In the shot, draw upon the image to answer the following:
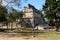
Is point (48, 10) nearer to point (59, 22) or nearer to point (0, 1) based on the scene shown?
point (59, 22)

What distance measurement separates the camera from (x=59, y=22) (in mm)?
57875

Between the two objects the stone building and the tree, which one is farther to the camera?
the stone building

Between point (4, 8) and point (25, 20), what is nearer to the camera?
point (4, 8)

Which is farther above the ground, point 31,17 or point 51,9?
point 51,9

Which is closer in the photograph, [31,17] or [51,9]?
[51,9]

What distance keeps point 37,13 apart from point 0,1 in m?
45.3

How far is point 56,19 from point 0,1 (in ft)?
74.0

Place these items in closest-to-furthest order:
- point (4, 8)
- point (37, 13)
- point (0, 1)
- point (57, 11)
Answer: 1. point (0, 1)
2. point (4, 8)
3. point (57, 11)
4. point (37, 13)

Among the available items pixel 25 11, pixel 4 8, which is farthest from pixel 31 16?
pixel 4 8

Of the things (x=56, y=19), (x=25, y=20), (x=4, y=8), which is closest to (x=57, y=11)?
(x=56, y=19)

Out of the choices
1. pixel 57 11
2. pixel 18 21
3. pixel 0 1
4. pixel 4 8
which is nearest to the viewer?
pixel 0 1

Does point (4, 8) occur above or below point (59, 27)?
above

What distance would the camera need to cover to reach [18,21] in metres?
80.8

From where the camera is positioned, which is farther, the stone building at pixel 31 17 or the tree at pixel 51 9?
the stone building at pixel 31 17
